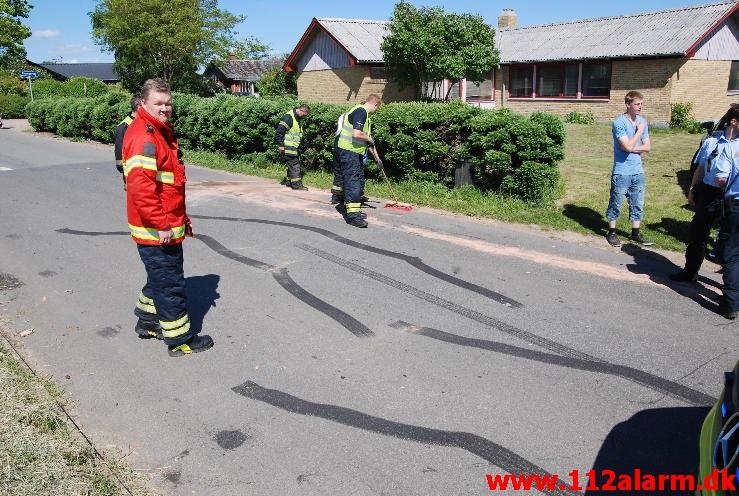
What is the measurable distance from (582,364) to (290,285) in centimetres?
312

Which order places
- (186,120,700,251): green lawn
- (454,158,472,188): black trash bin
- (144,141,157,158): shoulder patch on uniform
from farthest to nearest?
(454,158,472,188): black trash bin
(186,120,700,251): green lawn
(144,141,157,158): shoulder patch on uniform

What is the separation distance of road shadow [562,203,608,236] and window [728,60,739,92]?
61.1ft

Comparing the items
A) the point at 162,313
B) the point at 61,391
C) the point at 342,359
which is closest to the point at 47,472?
the point at 61,391

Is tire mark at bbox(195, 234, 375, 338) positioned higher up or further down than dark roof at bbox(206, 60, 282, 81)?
further down

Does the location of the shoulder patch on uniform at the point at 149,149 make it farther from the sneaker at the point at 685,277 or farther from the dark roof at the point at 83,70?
the dark roof at the point at 83,70

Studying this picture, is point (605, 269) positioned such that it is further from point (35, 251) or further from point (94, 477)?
point (35, 251)

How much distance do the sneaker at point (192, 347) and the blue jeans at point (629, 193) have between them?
5.46 meters

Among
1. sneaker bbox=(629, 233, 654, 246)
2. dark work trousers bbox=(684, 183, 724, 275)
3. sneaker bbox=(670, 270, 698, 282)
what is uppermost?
→ dark work trousers bbox=(684, 183, 724, 275)

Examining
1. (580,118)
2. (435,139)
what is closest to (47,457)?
(435,139)

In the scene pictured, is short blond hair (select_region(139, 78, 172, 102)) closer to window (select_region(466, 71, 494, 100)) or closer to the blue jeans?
the blue jeans

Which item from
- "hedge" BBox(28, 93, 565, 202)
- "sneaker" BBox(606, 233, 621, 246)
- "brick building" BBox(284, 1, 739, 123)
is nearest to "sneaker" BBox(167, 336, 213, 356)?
"sneaker" BBox(606, 233, 621, 246)

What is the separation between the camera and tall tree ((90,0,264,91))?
4053 centimetres

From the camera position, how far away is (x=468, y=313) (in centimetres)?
566

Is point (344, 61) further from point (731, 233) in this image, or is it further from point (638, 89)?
point (731, 233)
